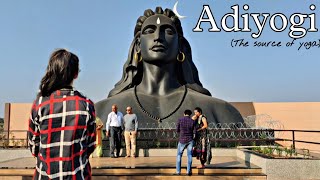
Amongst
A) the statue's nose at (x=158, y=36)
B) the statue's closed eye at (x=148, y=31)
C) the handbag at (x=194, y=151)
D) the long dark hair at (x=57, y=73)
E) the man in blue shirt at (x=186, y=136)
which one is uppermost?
the statue's closed eye at (x=148, y=31)

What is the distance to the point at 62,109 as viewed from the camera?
1.93 meters

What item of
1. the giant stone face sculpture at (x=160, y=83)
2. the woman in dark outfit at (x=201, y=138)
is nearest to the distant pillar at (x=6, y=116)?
the giant stone face sculpture at (x=160, y=83)

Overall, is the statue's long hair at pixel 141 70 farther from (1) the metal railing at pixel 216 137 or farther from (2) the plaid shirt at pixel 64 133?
(2) the plaid shirt at pixel 64 133

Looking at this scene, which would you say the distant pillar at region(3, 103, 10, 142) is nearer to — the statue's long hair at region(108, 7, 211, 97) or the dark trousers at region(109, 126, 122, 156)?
the statue's long hair at region(108, 7, 211, 97)

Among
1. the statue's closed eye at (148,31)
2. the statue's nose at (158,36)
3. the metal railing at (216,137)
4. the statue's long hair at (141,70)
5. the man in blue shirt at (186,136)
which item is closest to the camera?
the man in blue shirt at (186,136)

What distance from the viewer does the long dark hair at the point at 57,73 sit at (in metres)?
1.98

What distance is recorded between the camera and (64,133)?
6.27 ft

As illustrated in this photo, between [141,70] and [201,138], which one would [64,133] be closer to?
[201,138]

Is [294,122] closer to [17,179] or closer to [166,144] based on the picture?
[166,144]

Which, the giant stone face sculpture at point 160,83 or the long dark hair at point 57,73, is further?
the giant stone face sculpture at point 160,83

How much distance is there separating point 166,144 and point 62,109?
8.59 m

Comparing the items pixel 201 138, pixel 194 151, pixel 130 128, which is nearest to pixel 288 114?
pixel 130 128

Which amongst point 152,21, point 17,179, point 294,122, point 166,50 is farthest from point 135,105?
point 294,122

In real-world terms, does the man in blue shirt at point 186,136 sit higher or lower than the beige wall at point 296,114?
lower
